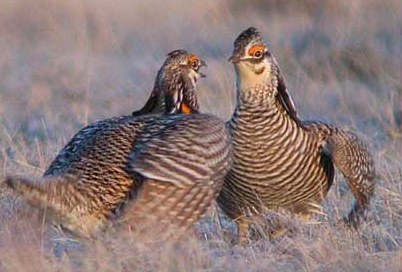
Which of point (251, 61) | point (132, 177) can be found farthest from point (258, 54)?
point (132, 177)

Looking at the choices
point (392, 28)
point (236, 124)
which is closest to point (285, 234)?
point (236, 124)

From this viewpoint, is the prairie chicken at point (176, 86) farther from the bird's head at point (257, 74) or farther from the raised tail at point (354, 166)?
the raised tail at point (354, 166)

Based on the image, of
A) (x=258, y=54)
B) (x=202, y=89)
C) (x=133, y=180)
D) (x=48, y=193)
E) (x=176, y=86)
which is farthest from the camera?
(x=202, y=89)

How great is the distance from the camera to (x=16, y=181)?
221 inches

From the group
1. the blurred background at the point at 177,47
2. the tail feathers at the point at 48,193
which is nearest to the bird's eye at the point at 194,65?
the tail feathers at the point at 48,193

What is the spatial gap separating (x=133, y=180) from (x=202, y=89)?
5550 mm

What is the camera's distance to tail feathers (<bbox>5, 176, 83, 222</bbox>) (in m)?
5.66

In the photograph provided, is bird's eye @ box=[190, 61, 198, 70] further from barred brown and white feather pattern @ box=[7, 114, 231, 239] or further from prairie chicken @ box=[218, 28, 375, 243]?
barred brown and white feather pattern @ box=[7, 114, 231, 239]

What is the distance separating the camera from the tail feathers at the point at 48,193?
566cm

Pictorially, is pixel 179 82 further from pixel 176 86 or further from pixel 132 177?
pixel 132 177

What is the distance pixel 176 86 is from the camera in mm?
6945

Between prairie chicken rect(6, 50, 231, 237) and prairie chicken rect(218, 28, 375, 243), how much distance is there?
2.11ft

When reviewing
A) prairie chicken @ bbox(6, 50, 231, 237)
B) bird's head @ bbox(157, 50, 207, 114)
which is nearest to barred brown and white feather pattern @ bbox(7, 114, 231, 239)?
prairie chicken @ bbox(6, 50, 231, 237)

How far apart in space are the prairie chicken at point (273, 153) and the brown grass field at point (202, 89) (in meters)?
0.19
